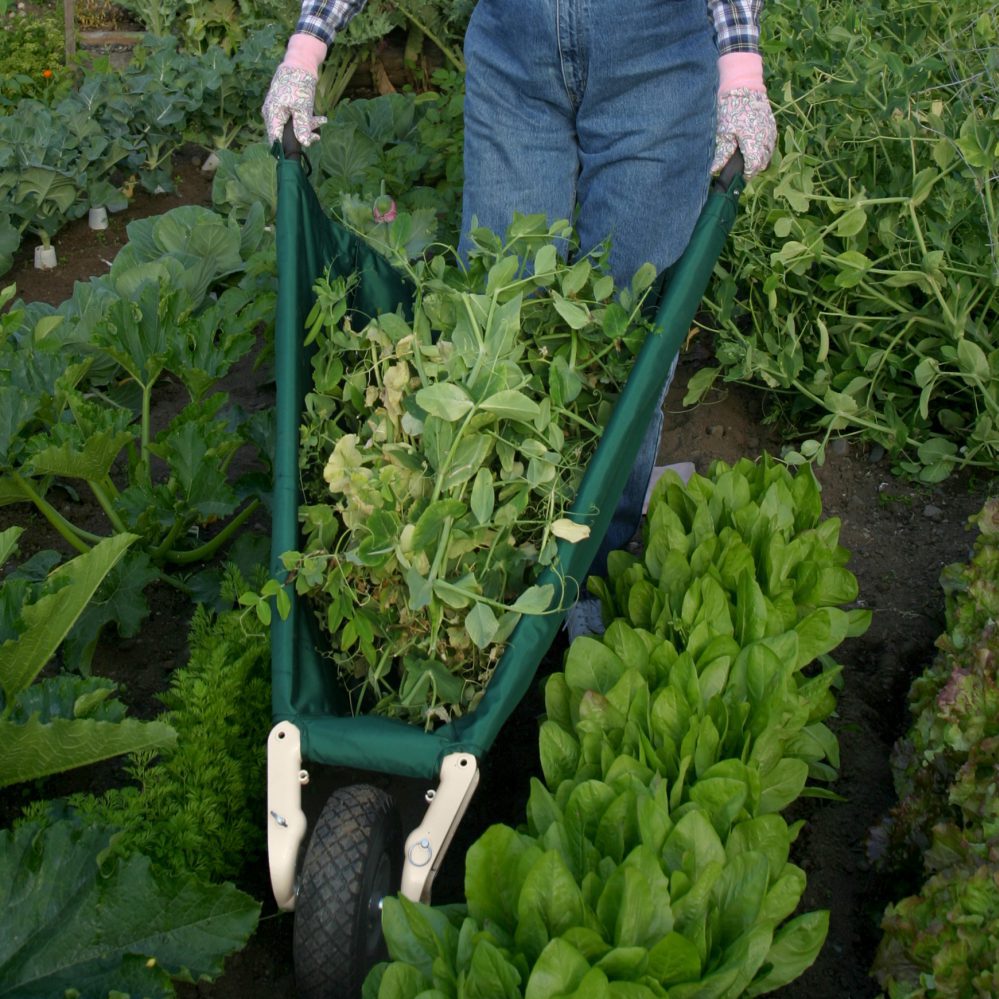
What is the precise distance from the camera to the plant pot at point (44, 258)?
4.29m

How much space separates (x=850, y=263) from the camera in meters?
2.75

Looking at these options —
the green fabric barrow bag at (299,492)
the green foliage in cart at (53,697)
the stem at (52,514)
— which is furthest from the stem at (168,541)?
the green fabric barrow bag at (299,492)

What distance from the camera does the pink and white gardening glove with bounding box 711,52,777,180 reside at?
222cm

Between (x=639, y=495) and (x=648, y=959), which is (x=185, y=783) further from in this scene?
(x=639, y=495)

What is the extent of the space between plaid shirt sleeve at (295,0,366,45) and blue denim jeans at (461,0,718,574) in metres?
0.31

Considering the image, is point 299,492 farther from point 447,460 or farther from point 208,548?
point 208,548

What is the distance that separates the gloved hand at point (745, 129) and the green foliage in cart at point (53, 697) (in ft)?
4.35

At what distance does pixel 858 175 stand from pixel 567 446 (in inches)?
62.2

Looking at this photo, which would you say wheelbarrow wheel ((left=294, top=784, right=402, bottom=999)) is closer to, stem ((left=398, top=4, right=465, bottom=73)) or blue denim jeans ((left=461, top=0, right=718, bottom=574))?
blue denim jeans ((left=461, top=0, right=718, bottom=574))

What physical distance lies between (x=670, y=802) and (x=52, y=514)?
159cm

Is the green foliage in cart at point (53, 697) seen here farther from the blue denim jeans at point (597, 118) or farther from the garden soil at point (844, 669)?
the blue denim jeans at point (597, 118)

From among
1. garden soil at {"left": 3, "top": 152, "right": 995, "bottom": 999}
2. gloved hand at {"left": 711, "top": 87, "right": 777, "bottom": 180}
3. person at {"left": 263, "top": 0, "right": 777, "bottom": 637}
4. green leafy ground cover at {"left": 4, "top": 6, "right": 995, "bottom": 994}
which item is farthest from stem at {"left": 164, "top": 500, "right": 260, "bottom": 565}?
gloved hand at {"left": 711, "top": 87, "right": 777, "bottom": 180}

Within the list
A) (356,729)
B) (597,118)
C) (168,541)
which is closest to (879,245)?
(597,118)

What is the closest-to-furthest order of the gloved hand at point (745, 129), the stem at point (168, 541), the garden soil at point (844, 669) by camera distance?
the garden soil at point (844, 669) → the gloved hand at point (745, 129) → the stem at point (168, 541)
